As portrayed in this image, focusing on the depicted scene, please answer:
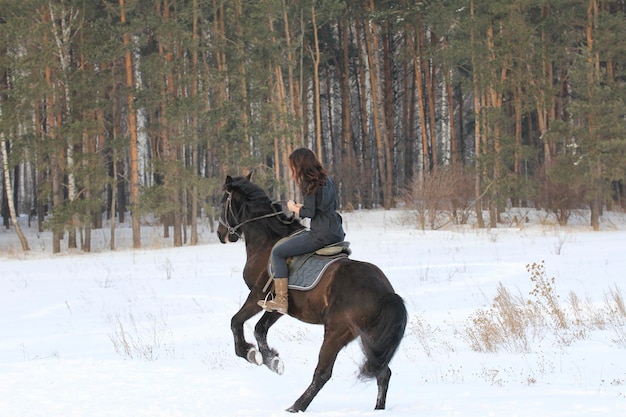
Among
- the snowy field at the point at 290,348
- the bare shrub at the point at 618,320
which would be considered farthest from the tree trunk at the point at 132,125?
the bare shrub at the point at 618,320

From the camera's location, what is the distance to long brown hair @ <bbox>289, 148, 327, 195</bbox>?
7008mm

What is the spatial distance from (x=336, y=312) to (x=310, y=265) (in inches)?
24.2

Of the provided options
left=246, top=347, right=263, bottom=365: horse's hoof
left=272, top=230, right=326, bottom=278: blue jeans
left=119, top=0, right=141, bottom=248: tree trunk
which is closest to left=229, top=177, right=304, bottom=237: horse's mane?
left=272, top=230, right=326, bottom=278: blue jeans

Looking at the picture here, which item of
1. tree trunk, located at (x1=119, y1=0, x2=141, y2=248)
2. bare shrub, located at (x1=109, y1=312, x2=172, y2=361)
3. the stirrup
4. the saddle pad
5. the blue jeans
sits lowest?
bare shrub, located at (x1=109, y1=312, x2=172, y2=361)

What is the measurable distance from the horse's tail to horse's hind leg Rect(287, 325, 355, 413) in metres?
0.19

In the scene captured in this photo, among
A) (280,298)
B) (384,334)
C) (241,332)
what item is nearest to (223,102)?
(241,332)

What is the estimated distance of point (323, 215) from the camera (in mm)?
7074

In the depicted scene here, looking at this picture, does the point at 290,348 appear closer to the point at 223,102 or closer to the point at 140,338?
the point at 140,338

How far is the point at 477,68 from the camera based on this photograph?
33.7 metres

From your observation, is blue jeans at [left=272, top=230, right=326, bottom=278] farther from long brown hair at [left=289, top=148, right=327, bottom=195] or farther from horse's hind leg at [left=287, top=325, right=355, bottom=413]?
horse's hind leg at [left=287, top=325, right=355, bottom=413]

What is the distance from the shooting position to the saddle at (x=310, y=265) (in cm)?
684

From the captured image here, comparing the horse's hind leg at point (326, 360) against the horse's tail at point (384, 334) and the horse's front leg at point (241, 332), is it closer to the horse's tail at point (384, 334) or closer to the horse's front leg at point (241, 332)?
the horse's tail at point (384, 334)

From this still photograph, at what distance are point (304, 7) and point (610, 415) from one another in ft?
105

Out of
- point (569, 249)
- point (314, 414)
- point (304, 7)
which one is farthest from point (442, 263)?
point (304, 7)
